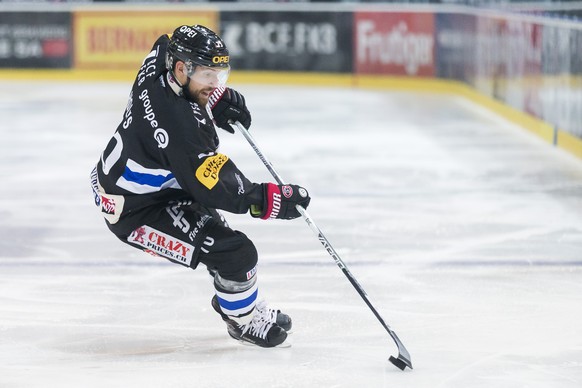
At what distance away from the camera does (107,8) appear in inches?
552

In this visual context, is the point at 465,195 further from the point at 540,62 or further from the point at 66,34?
the point at 66,34

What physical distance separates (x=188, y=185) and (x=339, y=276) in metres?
1.68

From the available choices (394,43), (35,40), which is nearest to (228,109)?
(394,43)

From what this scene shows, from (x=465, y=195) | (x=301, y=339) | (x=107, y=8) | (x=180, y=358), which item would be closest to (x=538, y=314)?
(x=301, y=339)

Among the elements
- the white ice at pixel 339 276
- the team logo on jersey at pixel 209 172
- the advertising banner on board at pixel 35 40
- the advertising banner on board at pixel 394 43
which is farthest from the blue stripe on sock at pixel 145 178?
the advertising banner on board at pixel 35 40

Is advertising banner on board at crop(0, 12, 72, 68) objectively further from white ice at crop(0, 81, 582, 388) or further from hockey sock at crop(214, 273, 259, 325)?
hockey sock at crop(214, 273, 259, 325)

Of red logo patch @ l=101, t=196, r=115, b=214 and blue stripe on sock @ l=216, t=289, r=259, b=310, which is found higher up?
red logo patch @ l=101, t=196, r=115, b=214

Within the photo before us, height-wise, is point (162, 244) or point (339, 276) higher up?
point (162, 244)

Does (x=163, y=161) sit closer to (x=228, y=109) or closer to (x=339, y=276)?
(x=228, y=109)

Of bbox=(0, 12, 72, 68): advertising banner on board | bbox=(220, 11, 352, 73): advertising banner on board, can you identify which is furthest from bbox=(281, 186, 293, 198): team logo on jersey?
bbox=(0, 12, 72, 68): advertising banner on board

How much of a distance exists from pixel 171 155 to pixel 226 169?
181mm

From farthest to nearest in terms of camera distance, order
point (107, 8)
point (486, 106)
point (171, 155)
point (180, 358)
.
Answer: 1. point (107, 8)
2. point (486, 106)
3. point (180, 358)
4. point (171, 155)

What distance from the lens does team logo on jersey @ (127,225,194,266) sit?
155 inches

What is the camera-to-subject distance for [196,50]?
3.77 metres
